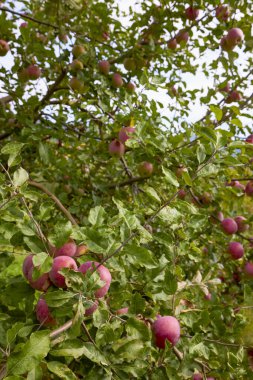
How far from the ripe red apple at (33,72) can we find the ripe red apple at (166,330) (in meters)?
1.98

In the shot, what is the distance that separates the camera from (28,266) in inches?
43.9

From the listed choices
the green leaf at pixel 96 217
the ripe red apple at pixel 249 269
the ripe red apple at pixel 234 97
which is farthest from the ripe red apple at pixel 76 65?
the ripe red apple at pixel 249 269

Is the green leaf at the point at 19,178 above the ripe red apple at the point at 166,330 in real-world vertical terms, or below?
above

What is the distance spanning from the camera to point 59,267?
0.98m

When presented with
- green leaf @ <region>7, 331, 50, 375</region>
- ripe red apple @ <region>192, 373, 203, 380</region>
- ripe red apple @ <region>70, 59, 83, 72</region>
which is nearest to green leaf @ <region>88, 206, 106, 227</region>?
green leaf @ <region>7, 331, 50, 375</region>

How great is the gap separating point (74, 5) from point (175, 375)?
1.90m

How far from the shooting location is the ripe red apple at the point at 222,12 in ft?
8.21

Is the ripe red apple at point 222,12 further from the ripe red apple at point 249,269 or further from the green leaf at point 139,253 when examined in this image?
the green leaf at point 139,253

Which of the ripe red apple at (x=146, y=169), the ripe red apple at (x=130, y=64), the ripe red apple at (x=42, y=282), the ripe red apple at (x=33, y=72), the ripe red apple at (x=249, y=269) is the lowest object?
the ripe red apple at (x=249, y=269)

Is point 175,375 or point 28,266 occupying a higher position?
point 28,266

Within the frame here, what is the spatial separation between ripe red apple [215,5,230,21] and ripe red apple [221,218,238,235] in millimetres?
1384

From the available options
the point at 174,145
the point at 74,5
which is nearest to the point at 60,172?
the point at 74,5

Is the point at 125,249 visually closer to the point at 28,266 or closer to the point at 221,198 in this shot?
the point at 28,266

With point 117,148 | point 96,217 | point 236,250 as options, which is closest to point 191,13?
point 117,148
